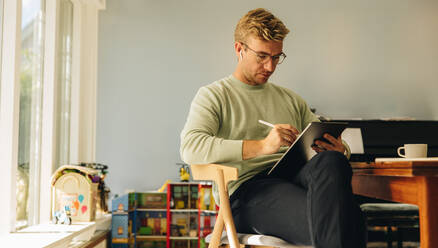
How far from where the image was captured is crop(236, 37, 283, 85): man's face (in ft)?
5.23

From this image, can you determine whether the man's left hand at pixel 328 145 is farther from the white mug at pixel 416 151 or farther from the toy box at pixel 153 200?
the toy box at pixel 153 200

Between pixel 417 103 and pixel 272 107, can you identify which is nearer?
pixel 272 107

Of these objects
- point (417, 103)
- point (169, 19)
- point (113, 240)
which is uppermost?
point (169, 19)

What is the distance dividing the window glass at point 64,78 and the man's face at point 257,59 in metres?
1.83

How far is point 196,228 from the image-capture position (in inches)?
145

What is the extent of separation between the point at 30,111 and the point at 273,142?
185 centimetres

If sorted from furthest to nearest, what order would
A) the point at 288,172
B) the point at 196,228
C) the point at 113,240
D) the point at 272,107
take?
the point at 196,228
the point at 113,240
the point at 272,107
the point at 288,172

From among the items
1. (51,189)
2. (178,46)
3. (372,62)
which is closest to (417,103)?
(372,62)

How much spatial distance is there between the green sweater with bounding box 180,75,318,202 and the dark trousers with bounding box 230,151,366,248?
130 mm

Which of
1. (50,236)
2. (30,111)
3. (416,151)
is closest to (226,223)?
(416,151)

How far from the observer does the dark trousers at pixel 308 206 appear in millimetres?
1048

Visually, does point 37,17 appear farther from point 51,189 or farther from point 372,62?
point 372,62

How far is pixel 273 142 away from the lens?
1.34 meters

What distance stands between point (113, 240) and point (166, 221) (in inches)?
19.6
